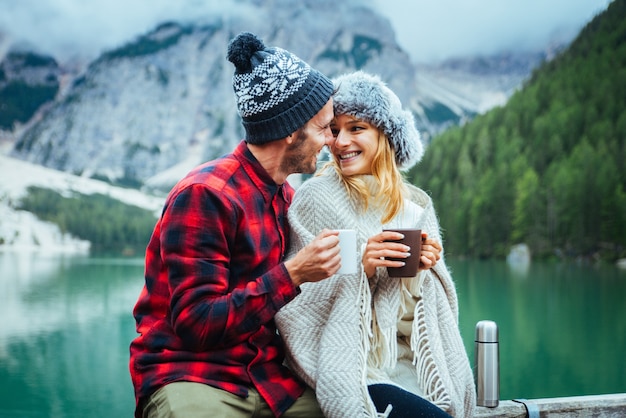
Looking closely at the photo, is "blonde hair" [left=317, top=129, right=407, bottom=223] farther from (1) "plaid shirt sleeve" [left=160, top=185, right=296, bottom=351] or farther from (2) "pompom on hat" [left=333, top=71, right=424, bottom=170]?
(1) "plaid shirt sleeve" [left=160, top=185, right=296, bottom=351]

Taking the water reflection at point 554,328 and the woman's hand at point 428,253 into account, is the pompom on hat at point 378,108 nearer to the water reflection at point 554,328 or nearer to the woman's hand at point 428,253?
the woman's hand at point 428,253

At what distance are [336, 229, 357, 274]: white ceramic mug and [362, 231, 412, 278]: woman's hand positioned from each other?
274mm

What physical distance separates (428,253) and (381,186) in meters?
0.43

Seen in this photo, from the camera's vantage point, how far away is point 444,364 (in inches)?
106

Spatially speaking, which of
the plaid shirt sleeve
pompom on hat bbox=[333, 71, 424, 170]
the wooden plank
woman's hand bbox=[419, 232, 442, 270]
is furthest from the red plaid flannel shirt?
the wooden plank

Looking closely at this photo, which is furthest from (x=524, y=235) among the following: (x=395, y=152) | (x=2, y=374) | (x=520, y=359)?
(x=395, y=152)

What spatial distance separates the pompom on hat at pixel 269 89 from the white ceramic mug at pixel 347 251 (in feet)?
1.88

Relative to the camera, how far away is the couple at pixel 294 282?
2.22m

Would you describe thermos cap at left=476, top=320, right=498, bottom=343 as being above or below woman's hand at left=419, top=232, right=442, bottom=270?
below

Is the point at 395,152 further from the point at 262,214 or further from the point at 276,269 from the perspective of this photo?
the point at 276,269

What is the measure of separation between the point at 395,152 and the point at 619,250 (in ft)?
201

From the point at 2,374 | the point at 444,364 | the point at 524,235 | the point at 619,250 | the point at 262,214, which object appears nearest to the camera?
the point at 262,214

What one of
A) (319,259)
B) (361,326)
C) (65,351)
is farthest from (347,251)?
(65,351)

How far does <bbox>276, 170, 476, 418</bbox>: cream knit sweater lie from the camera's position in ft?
8.17
